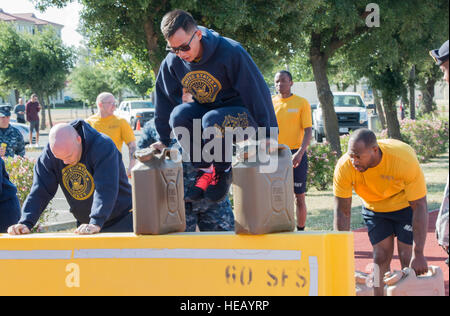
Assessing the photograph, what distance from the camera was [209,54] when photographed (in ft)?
13.9

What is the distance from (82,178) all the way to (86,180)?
0.04m

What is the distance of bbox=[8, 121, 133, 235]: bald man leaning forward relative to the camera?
448 centimetres

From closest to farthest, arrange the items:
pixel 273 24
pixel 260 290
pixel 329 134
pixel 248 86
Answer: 1. pixel 260 290
2. pixel 248 86
3. pixel 273 24
4. pixel 329 134

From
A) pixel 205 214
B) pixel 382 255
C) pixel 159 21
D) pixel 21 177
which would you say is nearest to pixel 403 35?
pixel 159 21

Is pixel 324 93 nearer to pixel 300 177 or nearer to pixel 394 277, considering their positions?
pixel 300 177

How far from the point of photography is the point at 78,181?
195 inches

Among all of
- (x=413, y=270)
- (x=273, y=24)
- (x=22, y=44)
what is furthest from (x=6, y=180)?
(x=22, y=44)

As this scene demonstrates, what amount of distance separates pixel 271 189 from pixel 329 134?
1111cm

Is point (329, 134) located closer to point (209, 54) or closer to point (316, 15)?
point (316, 15)

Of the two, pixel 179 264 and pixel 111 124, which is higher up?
pixel 111 124

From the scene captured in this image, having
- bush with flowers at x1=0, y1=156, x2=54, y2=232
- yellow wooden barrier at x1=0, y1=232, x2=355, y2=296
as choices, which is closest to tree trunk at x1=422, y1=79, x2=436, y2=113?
bush with flowers at x1=0, y1=156, x2=54, y2=232

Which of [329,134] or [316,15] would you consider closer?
[316,15]

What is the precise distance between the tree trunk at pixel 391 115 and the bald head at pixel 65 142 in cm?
1467


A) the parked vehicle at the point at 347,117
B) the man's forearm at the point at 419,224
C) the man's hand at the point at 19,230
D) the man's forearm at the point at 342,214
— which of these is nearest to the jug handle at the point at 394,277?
the man's forearm at the point at 419,224
